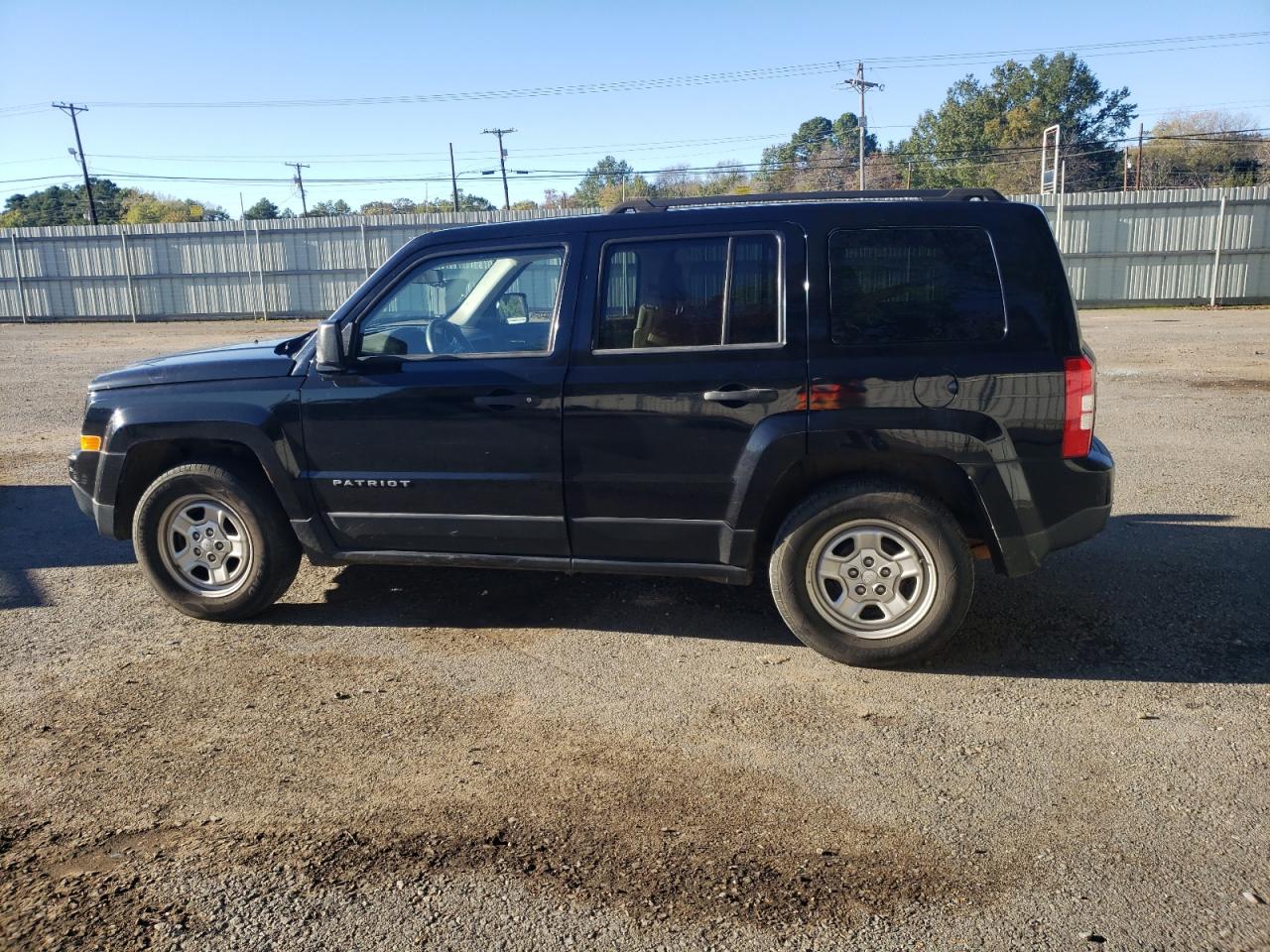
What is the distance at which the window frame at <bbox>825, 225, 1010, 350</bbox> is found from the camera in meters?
4.44

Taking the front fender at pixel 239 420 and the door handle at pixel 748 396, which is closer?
the door handle at pixel 748 396

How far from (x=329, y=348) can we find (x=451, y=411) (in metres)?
0.65

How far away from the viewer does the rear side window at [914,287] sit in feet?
14.7

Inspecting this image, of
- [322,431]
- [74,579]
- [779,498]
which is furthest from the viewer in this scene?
[74,579]

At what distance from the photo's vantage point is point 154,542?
17.5 ft

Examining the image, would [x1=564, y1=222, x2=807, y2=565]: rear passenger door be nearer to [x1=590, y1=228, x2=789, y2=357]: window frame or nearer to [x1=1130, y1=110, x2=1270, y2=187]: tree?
[x1=590, y1=228, x2=789, y2=357]: window frame

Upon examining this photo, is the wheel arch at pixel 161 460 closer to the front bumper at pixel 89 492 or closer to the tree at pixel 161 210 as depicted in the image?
the front bumper at pixel 89 492

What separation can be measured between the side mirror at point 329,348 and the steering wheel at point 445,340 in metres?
0.41

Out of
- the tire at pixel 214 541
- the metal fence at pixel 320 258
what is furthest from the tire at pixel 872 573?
the metal fence at pixel 320 258

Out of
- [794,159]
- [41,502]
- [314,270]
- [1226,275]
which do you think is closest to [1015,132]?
[794,159]

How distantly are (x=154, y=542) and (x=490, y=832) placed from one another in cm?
295

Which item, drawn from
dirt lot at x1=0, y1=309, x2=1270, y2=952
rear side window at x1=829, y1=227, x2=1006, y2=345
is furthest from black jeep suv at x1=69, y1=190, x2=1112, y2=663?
dirt lot at x1=0, y1=309, x2=1270, y2=952

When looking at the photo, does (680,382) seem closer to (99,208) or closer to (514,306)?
(514,306)

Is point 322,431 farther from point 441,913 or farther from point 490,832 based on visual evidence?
point 441,913
